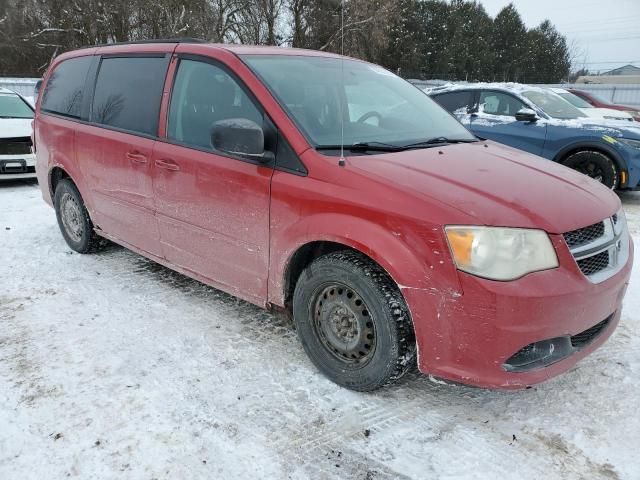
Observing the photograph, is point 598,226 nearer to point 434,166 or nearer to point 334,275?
point 434,166

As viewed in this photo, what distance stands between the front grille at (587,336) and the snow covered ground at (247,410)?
0.39 meters

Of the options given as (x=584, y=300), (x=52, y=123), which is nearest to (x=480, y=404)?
(x=584, y=300)

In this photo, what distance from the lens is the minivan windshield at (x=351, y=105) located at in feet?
9.80

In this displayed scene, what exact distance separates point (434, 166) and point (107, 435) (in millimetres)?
2081

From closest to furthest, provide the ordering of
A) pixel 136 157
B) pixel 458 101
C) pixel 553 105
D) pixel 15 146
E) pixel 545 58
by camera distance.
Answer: pixel 136 157 < pixel 15 146 < pixel 553 105 < pixel 458 101 < pixel 545 58

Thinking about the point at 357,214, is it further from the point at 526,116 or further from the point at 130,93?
the point at 526,116

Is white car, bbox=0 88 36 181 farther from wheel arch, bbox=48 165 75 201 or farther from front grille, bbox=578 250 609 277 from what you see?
front grille, bbox=578 250 609 277

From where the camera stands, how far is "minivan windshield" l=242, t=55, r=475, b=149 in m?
2.99

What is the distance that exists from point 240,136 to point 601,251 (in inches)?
75.9

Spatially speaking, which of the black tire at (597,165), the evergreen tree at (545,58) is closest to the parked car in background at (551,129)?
the black tire at (597,165)

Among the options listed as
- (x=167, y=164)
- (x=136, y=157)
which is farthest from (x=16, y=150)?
(x=167, y=164)

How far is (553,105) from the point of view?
8.17 m

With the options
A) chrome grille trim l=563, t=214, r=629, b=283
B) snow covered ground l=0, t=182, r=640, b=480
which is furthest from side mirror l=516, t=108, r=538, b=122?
chrome grille trim l=563, t=214, r=629, b=283

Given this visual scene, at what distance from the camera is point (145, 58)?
12.6ft
